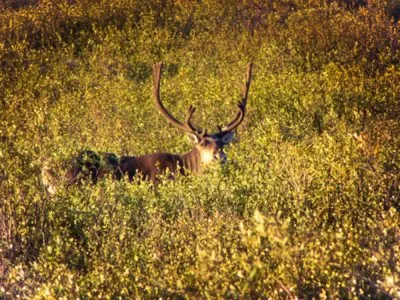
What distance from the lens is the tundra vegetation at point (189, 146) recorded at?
17.9 ft

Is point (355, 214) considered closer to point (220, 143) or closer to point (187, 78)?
point (220, 143)

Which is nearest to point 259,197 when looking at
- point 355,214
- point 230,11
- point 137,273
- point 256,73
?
point 355,214

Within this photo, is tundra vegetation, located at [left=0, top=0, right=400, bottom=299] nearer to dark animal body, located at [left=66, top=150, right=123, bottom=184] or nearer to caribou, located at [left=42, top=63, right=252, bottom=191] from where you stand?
caribou, located at [left=42, top=63, right=252, bottom=191]

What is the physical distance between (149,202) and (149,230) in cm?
107

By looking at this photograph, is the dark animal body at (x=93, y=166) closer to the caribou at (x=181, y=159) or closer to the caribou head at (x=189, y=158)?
the caribou at (x=181, y=159)

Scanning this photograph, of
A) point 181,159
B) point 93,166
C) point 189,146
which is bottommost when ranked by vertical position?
point 189,146

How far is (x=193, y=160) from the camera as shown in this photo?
11.4 meters

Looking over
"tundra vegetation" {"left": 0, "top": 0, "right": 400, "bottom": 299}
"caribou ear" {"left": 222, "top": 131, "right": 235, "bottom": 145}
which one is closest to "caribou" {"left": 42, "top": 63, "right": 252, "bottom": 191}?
"caribou ear" {"left": 222, "top": 131, "right": 235, "bottom": 145}

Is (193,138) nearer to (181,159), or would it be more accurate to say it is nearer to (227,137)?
(181,159)

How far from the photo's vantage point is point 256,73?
17.0m

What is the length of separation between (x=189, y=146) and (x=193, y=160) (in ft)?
4.41

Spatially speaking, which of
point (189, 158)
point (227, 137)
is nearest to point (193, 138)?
point (189, 158)

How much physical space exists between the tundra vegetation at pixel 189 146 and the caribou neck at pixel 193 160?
0.47 m

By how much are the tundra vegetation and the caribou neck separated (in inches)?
18.4
